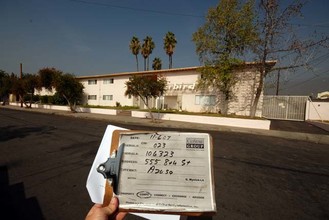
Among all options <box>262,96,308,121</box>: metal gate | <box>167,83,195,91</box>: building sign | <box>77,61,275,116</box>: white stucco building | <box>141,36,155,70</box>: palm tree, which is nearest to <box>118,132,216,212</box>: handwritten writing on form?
<box>77,61,275,116</box>: white stucco building

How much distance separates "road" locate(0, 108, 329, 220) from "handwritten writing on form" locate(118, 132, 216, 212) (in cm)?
269

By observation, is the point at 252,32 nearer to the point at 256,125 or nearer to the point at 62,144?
the point at 256,125

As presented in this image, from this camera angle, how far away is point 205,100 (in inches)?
995

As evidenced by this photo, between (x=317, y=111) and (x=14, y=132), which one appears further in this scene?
(x=317, y=111)

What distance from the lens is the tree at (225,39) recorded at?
1980 centimetres

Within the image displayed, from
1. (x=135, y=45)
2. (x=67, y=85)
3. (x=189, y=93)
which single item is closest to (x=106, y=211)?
(x=189, y=93)

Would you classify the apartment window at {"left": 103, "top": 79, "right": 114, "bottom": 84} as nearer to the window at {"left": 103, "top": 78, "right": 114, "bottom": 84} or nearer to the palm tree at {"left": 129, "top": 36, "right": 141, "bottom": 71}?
the window at {"left": 103, "top": 78, "right": 114, "bottom": 84}

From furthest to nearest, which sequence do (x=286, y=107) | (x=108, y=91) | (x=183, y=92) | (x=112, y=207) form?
(x=108, y=91) < (x=183, y=92) < (x=286, y=107) < (x=112, y=207)

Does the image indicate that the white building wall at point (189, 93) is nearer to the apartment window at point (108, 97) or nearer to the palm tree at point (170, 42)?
the apartment window at point (108, 97)

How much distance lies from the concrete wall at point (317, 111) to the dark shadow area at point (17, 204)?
98.7 feet

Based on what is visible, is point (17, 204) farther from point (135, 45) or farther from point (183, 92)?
point (135, 45)

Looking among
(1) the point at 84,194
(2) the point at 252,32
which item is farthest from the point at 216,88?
(1) the point at 84,194

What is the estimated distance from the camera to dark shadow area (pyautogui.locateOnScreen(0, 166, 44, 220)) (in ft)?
11.1

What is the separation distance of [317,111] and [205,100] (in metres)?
14.5
